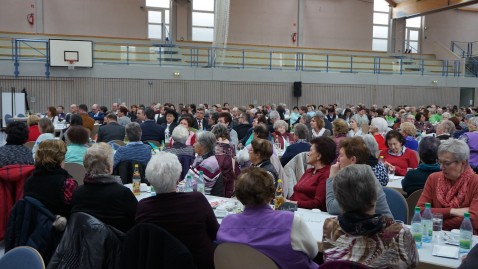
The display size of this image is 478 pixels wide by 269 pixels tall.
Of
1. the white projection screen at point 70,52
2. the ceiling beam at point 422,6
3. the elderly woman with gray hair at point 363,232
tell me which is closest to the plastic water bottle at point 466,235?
the elderly woman with gray hair at point 363,232

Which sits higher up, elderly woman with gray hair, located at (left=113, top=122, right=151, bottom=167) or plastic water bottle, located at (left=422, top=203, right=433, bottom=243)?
elderly woman with gray hair, located at (left=113, top=122, right=151, bottom=167)

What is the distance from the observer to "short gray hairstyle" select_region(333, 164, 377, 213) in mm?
2900

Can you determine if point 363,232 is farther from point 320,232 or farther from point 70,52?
point 70,52

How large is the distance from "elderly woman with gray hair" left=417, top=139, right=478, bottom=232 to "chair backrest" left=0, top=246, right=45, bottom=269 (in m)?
3.36

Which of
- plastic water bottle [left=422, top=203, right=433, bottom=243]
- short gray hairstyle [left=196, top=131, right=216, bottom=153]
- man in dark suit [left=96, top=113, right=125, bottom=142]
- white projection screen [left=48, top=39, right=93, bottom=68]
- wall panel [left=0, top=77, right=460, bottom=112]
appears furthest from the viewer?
wall panel [left=0, top=77, right=460, bottom=112]

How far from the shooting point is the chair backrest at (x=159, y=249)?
3061mm

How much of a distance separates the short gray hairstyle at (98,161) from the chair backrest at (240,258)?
5.14 ft

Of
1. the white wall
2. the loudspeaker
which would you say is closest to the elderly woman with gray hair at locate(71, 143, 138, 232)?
the loudspeaker

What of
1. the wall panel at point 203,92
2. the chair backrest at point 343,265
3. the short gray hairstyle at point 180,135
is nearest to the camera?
the chair backrest at point 343,265

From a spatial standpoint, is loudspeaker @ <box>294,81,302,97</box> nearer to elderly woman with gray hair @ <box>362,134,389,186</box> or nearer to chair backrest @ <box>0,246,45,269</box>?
elderly woman with gray hair @ <box>362,134,389,186</box>

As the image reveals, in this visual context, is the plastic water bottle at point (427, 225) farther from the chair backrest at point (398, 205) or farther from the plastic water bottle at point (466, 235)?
the chair backrest at point (398, 205)

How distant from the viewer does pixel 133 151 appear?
6625 millimetres

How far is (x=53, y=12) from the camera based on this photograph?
69.8ft

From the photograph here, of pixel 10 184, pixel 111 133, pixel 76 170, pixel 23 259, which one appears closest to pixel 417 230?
pixel 23 259
